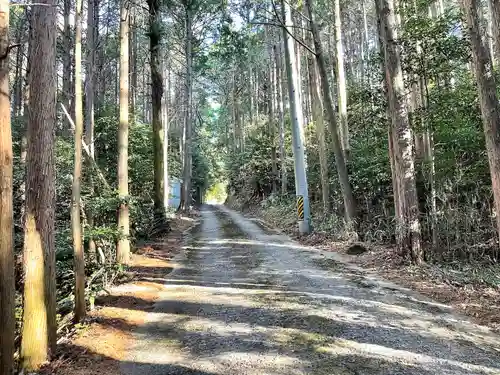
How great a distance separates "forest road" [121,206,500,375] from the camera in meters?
4.38

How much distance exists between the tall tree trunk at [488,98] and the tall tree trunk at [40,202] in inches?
242

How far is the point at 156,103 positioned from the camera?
15.9 m

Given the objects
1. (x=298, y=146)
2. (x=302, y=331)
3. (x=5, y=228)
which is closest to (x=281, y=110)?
(x=298, y=146)

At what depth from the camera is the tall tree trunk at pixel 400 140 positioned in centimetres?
912

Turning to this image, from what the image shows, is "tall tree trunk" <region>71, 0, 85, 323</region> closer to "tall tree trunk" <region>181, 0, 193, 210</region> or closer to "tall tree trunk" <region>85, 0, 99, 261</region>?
"tall tree trunk" <region>85, 0, 99, 261</region>

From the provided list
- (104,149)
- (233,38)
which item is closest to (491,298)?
(104,149)

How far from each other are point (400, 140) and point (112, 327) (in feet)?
22.3

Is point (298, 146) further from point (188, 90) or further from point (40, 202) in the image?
point (188, 90)

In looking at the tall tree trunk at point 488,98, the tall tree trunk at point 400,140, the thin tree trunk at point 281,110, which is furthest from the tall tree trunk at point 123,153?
the thin tree trunk at point 281,110

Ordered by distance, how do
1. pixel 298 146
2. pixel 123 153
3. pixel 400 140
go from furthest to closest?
pixel 298 146 → pixel 123 153 → pixel 400 140

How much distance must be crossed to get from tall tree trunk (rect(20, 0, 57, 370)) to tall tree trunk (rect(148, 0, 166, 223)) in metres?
10.4

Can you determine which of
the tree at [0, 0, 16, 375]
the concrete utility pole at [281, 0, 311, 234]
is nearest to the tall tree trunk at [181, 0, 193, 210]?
the concrete utility pole at [281, 0, 311, 234]

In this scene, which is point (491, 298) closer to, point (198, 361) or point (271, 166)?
point (198, 361)

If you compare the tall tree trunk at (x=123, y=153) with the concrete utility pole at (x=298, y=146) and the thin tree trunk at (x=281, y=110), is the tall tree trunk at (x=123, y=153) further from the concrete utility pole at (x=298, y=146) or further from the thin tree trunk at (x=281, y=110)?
the thin tree trunk at (x=281, y=110)
